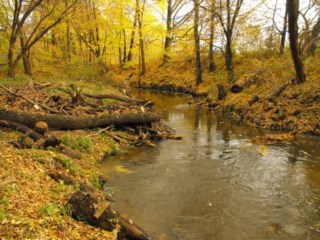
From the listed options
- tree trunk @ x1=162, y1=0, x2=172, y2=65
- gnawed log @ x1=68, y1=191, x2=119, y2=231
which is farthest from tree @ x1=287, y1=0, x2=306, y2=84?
tree trunk @ x1=162, y1=0, x2=172, y2=65

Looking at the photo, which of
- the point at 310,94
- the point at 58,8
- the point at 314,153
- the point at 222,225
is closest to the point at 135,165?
the point at 222,225

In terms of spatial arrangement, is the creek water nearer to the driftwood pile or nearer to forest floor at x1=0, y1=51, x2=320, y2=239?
forest floor at x1=0, y1=51, x2=320, y2=239

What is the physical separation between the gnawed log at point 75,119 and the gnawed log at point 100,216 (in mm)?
4993

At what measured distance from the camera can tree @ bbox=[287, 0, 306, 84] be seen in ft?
41.5

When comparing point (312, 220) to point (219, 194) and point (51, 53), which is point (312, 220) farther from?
point (51, 53)

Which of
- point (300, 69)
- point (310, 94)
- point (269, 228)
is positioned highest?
point (300, 69)

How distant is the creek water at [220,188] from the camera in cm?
596

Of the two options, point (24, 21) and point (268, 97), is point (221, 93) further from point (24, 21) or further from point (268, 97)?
point (24, 21)

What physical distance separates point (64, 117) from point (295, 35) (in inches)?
396

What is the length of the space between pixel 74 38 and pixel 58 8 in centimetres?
1294

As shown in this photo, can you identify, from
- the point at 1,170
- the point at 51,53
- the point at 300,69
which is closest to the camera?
the point at 1,170

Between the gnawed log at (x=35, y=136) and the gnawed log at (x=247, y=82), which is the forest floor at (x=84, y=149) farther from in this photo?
the gnawed log at (x=35, y=136)

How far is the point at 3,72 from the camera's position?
20.4 metres

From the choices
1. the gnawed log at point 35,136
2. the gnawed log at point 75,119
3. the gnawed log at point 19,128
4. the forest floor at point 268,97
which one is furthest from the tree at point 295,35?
the gnawed log at point 19,128
